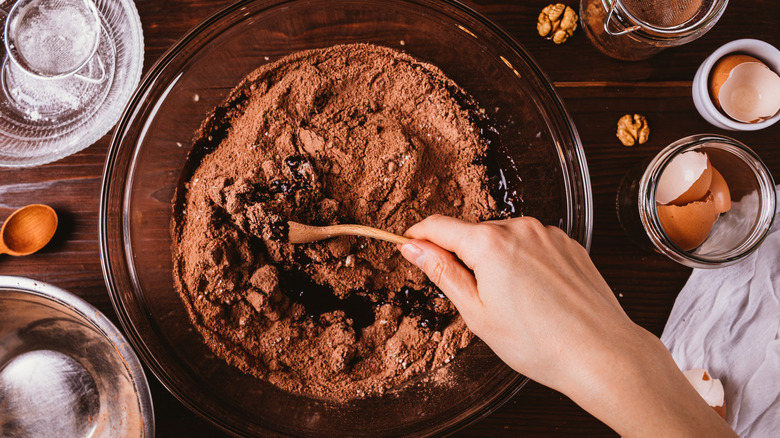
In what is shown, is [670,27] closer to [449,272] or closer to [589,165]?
[589,165]

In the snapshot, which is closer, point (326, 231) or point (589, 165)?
point (326, 231)

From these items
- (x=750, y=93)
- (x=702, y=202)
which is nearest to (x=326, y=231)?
(x=702, y=202)

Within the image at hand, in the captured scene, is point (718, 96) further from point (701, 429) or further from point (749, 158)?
point (701, 429)

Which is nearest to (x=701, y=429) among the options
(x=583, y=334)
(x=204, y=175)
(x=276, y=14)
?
(x=583, y=334)

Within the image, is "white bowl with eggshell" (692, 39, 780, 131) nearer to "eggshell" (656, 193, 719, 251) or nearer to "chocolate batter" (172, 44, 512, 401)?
"eggshell" (656, 193, 719, 251)

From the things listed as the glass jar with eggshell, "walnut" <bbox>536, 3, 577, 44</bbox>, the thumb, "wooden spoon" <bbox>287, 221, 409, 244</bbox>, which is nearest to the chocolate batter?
"wooden spoon" <bbox>287, 221, 409, 244</bbox>

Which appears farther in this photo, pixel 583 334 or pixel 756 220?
pixel 756 220
